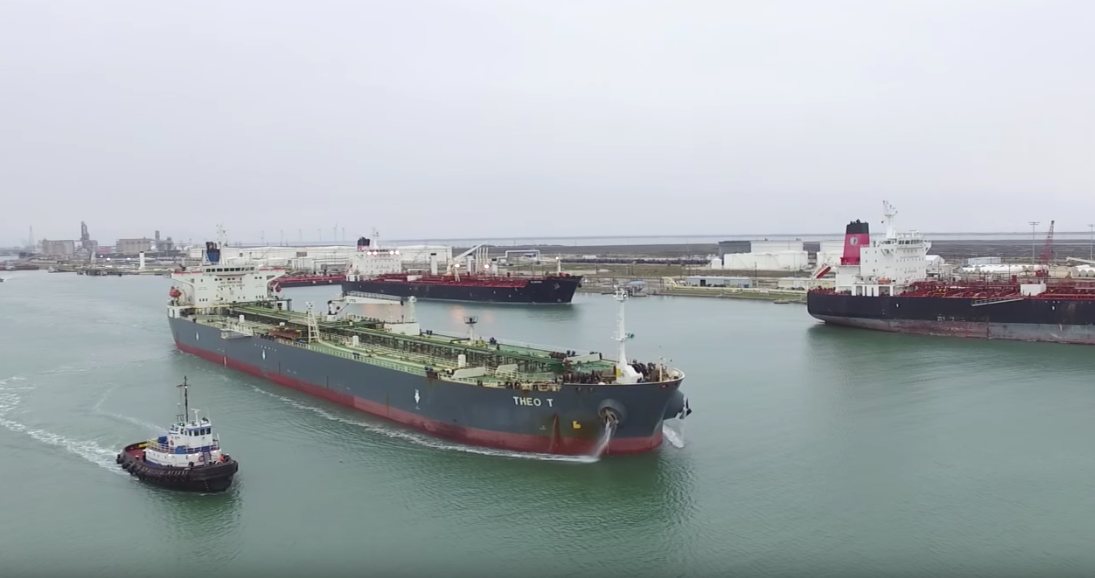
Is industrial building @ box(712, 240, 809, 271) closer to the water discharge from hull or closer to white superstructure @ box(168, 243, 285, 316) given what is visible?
white superstructure @ box(168, 243, 285, 316)

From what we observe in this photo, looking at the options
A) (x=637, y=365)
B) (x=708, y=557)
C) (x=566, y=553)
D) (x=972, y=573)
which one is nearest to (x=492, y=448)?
(x=637, y=365)

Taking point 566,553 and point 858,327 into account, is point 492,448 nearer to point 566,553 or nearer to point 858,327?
point 566,553

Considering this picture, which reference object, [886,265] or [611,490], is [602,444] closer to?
[611,490]

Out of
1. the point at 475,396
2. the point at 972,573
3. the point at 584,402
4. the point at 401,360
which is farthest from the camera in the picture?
the point at 401,360

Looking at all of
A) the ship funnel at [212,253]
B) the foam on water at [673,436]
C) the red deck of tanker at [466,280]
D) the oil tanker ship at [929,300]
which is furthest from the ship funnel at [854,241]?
the ship funnel at [212,253]

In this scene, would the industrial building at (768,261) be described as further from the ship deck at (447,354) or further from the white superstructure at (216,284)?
the ship deck at (447,354)

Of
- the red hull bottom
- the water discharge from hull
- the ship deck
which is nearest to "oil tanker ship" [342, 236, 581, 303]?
the ship deck

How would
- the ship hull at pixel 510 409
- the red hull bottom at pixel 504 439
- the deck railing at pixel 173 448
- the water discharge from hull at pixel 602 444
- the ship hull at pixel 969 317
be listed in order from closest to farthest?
1. the deck railing at pixel 173 448
2. the ship hull at pixel 510 409
3. the water discharge from hull at pixel 602 444
4. the red hull bottom at pixel 504 439
5. the ship hull at pixel 969 317
